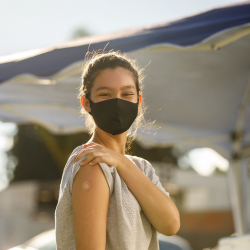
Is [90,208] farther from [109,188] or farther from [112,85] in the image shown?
[112,85]

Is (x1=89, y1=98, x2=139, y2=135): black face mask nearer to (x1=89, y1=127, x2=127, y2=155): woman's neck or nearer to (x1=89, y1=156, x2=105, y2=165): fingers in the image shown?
(x1=89, y1=127, x2=127, y2=155): woman's neck

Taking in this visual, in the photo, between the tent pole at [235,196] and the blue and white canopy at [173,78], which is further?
the tent pole at [235,196]

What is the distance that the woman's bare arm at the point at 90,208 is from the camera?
3.58 feet

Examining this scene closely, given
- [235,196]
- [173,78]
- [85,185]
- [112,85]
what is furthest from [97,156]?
[235,196]

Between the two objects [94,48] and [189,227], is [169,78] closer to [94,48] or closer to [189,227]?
[94,48]

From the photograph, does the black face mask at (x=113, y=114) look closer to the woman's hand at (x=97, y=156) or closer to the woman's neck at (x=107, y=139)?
the woman's neck at (x=107, y=139)

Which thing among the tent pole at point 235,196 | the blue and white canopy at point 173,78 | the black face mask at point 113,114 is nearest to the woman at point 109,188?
the black face mask at point 113,114

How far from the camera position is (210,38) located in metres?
2.03

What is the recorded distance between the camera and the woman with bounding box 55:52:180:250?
1126mm

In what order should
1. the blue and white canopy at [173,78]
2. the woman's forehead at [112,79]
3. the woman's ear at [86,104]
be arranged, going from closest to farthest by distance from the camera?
1. the woman's forehead at [112,79]
2. the woman's ear at [86,104]
3. the blue and white canopy at [173,78]

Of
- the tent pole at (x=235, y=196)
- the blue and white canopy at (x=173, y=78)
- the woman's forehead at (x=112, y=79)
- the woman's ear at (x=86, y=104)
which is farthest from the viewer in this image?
the tent pole at (x=235, y=196)

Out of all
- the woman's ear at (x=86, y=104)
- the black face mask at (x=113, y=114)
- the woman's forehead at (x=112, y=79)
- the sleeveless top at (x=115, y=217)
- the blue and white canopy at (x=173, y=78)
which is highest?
the blue and white canopy at (x=173, y=78)

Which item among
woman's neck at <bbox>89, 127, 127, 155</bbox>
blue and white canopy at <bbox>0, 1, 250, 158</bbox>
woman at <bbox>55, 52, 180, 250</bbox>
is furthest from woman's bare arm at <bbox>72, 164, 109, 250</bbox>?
blue and white canopy at <bbox>0, 1, 250, 158</bbox>

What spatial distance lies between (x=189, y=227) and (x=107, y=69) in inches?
720
